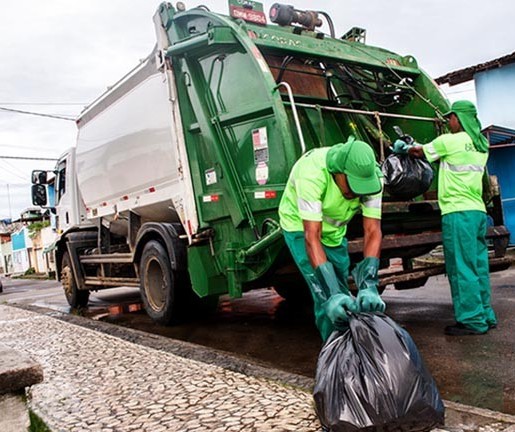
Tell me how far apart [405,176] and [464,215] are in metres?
0.55

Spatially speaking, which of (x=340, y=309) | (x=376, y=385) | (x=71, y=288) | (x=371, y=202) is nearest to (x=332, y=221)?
(x=371, y=202)

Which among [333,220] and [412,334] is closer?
[333,220]

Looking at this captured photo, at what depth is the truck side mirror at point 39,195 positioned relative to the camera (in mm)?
9422

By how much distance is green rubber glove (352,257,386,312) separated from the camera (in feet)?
7.64

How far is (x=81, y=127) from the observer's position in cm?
793

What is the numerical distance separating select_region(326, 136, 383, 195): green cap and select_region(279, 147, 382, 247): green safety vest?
0.14 m

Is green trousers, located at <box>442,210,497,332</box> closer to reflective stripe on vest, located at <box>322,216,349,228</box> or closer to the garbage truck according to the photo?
the garbage truck

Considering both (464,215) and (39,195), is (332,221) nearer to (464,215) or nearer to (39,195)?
(464,215)

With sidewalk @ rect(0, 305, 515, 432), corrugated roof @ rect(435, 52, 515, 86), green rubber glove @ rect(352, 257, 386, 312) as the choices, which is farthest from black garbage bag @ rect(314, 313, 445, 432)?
corrugated roof @ rect(435, 52, 515, 86)

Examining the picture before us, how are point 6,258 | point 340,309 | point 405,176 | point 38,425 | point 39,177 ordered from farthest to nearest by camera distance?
point 6,258, point 39,177, point 405,176, point 38,425, point 340,309

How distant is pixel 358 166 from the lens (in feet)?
8.63

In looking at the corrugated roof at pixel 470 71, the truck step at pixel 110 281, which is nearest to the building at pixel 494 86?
the corrugated roof at pixel 470 71

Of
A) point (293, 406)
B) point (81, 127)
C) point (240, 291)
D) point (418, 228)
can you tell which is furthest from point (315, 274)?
point (81, 127)

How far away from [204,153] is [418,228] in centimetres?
204
